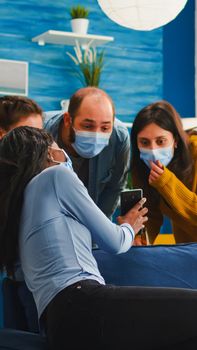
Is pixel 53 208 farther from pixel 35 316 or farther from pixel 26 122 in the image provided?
pixel 26 122

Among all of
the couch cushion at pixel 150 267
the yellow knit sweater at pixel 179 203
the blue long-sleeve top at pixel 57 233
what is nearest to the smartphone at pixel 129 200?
the couch cushion at pixel 150 267

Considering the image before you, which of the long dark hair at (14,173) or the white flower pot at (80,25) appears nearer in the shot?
the long dark hair at (14,173)

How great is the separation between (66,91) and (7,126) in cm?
278

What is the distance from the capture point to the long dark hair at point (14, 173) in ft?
7.13

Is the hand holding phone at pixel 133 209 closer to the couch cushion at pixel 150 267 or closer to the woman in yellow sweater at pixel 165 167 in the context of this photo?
the couch cushion at pixel 150 267

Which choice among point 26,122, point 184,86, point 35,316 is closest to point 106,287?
point 35,316

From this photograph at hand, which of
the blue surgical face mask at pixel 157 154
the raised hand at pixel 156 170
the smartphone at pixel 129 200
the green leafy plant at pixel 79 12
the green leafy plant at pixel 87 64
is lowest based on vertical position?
the smartphone at pixel 129 200

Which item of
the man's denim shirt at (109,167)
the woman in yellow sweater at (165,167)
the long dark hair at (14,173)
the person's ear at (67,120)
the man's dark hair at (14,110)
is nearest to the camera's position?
the long dark hair at (14,173)

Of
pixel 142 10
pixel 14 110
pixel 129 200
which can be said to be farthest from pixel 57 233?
pixel 142 10

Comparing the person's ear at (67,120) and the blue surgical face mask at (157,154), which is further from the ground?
the person's ear at (67,120)

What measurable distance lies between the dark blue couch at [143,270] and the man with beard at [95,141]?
629 millimetres

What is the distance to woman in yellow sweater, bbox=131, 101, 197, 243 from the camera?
297cm

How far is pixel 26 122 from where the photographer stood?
2873 mm

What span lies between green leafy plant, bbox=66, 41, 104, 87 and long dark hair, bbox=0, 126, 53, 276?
11.0 feet
